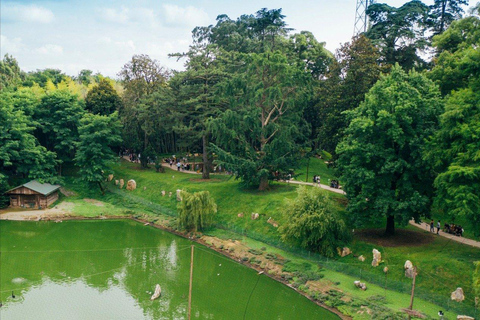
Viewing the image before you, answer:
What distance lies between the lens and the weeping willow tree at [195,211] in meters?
33.2

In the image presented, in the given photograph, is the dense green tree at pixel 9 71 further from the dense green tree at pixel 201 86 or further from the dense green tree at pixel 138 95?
the dense green tree at pixel 201 86

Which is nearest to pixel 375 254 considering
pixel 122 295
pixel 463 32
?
pixel 122 295

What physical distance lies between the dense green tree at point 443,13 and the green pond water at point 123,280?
41268 millimetres

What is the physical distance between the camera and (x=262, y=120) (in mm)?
37969

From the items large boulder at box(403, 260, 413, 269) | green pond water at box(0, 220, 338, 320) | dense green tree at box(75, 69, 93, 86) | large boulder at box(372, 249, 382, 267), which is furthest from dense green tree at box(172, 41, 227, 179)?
dense green tree at box(75, 69, 93, 86)

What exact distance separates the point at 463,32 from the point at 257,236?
2475 centimetres

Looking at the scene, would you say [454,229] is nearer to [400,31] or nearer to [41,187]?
[400,31]

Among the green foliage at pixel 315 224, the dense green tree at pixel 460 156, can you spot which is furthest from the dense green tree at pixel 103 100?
the dense green tree at pixel 460 156

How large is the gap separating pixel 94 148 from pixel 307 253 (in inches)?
1025

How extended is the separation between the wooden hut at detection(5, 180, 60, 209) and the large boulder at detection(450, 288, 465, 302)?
35.4 m

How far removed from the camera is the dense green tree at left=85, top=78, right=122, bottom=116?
171 ft

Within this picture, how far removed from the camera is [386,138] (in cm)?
2770

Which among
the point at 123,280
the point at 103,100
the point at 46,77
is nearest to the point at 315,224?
the point at 123,280

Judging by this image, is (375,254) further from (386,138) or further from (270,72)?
(270,72)
